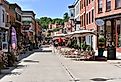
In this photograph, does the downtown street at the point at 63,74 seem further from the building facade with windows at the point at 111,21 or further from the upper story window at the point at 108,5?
the upper story window at the point at 108,5

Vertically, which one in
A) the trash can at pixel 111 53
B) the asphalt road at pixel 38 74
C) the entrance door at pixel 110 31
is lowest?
the asphalt road at pixel 38 74

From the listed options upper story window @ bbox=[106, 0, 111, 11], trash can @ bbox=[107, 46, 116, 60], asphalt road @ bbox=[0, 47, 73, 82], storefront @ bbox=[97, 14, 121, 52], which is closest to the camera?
asphalt road @ bbox=[0, 47, 73, 82]

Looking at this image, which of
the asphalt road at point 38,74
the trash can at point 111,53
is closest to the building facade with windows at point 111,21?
the trash can at point 111,53

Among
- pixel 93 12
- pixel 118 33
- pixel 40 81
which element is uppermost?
pixel 93 12

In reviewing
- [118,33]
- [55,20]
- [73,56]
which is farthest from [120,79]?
[55,20]

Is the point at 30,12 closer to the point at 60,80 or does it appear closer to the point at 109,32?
the point at 109,32

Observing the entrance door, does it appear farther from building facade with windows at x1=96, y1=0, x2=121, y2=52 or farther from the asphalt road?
the asphalt road

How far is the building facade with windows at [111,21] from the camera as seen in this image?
130 feet

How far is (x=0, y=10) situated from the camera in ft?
167

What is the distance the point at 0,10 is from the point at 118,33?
1920 cm

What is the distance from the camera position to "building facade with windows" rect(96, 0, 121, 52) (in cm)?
3969

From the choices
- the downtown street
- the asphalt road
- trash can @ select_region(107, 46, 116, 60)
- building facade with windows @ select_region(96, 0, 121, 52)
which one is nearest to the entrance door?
building facade with windows @ select_region(96, 0, 121, 52)

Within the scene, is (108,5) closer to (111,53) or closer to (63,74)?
(111,53)

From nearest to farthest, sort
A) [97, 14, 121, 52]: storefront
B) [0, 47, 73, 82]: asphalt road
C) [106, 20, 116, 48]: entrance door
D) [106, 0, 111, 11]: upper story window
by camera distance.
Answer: [0, 47, 73, 82]: asphalt road < [97, 14, 121, 52]: storefront < [106, 20, 116, 48]: entrance door < [106, 0, 111, 11]: upper story window
